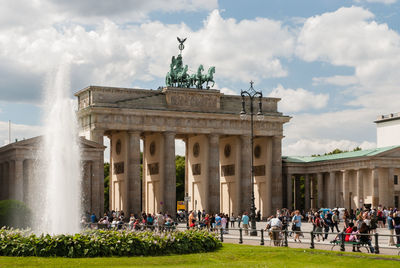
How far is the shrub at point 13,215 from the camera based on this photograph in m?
45.9

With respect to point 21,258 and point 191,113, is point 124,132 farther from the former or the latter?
point 21,258

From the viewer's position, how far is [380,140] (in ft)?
436

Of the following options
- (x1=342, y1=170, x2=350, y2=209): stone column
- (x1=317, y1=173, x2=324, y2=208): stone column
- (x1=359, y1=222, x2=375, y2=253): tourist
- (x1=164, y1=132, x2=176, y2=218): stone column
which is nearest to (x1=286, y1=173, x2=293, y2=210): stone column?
(x1=317, y1=173, x2=324, y2=208): stone column

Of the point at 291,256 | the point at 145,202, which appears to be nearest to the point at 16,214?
the point at 291,256

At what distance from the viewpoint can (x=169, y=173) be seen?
→ 3750 inches

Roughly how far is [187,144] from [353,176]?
2419cm

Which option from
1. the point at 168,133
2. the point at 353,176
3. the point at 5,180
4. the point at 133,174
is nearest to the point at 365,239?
the point at 5,180

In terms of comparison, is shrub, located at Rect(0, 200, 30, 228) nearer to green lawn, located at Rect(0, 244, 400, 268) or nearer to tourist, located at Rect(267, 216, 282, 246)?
green lawn, located at Rect(0, 244, 400, 268)

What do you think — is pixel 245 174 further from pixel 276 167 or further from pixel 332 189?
pixel 332 189

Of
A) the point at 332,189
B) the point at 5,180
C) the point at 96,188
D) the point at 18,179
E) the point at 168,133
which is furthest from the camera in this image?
the point at 332,189

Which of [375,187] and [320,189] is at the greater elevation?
[375,187]

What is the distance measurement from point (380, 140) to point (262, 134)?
3931 cm

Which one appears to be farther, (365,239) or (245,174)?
(245,174)

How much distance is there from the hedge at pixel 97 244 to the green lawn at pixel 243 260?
2.90ft
